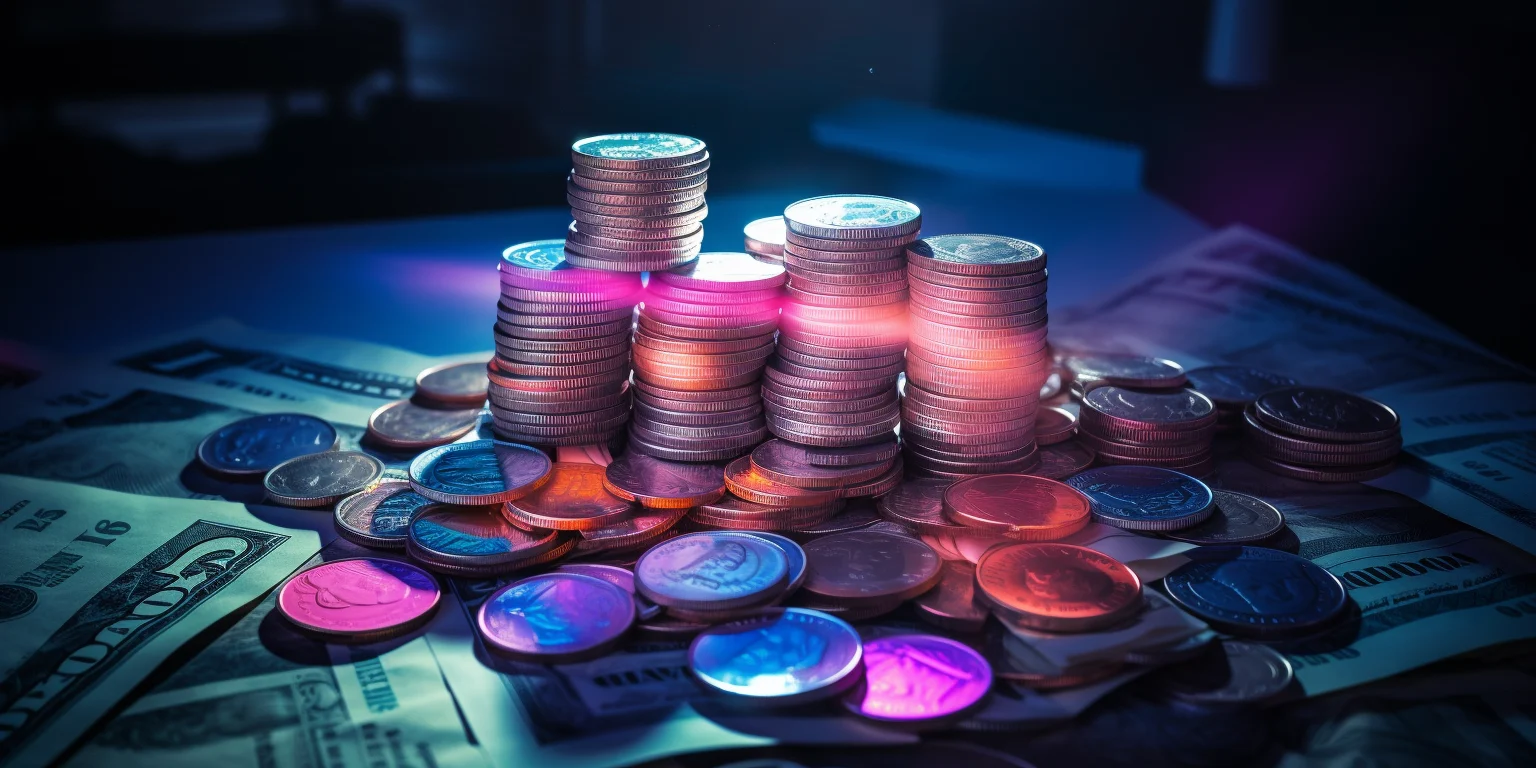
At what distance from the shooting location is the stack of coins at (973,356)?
223cm

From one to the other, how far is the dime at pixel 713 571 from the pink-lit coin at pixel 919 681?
209mm

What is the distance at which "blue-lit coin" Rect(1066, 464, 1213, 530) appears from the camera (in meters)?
2.17

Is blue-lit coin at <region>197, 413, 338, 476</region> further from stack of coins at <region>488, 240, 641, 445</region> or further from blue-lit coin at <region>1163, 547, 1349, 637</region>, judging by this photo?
blue-lit coin at <region>1163, 547, 1349, 637</region>

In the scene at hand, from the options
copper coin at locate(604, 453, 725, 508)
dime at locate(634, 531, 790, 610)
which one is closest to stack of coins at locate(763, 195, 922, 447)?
copper coin at locate(604, 453, 725, 508)

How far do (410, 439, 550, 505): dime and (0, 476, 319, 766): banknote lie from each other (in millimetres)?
239

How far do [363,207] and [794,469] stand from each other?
283cm

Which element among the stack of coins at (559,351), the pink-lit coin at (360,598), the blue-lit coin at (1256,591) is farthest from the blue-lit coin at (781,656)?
the stack of coins at (559,351)

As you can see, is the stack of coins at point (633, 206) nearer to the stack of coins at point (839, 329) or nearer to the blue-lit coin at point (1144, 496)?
the stack of coins at point (839, 329)

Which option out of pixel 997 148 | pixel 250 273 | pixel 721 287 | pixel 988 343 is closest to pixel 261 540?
pixel 721 287

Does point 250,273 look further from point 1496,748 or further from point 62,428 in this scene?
point 1496,748

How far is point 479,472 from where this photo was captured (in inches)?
88.1

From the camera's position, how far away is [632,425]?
2.41 metres

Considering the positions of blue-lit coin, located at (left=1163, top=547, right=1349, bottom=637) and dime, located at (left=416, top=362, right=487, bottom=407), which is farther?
dime, located at (left=416, top=362, right=487, bottom=407)

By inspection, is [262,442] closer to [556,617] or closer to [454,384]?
[454,384]
